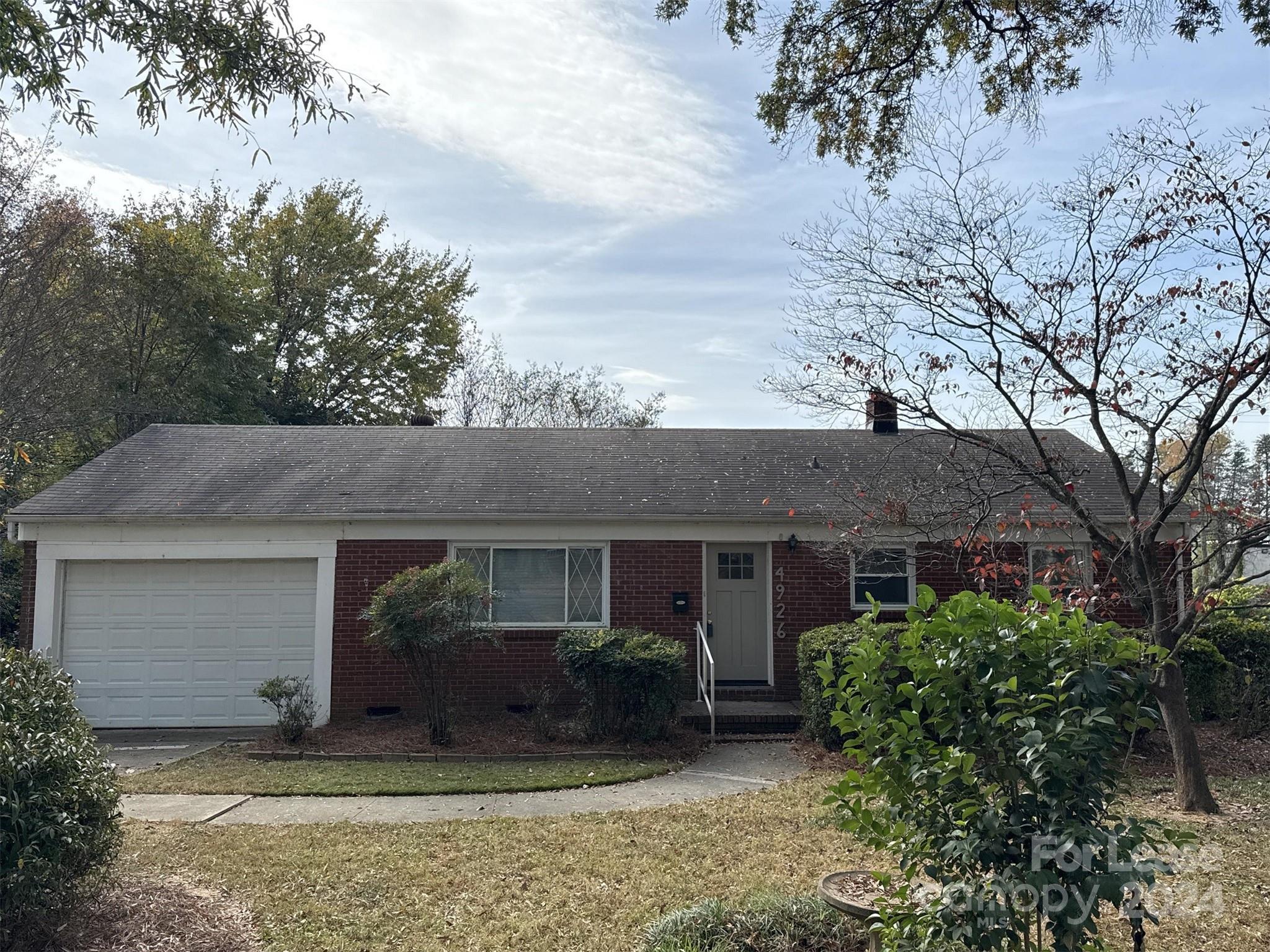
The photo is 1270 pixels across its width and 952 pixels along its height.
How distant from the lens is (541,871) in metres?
5.73

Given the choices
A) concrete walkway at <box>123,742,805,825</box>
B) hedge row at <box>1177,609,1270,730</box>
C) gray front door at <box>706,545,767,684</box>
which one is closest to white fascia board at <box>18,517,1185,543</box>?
gray front door at <box>706,545,767,684</box>

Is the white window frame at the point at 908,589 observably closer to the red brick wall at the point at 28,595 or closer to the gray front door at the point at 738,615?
the gray front door at the point at 738,615

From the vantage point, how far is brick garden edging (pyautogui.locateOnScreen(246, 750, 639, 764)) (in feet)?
31.0

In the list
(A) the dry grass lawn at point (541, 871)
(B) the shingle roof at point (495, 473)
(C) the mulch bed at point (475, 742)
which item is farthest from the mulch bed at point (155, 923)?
(B) the shingle roof at point (495, 473)

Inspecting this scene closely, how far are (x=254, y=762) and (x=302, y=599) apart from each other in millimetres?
2812

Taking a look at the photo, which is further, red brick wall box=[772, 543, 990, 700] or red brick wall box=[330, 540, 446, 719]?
red brick wall box=[772, 543, 990, 700]

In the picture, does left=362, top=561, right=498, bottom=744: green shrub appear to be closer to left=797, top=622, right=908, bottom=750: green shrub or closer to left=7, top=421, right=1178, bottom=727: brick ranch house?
left=7, top=421, right=1178, bottom=727: brick ranch house

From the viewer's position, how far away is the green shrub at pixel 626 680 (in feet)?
32.6

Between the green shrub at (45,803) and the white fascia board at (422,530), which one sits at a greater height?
the white fascia board at (422,530)

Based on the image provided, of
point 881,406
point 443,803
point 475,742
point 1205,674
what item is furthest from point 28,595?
point 1205,674

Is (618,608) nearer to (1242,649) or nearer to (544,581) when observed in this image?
(544,581)

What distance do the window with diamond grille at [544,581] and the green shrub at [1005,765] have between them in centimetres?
894

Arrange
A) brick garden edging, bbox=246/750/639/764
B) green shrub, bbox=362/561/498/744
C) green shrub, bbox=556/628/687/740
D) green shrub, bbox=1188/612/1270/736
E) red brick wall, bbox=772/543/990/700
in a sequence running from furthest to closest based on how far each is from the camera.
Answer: red brick wall, bbox=772/543/990/700 < green shrub, bbox=1188/612/1270/736 < green shrub, bbox=556/628/687/740 < green shrub, bbox=362/561/498/744 < brick garden edging, bbox=246/750/639/764

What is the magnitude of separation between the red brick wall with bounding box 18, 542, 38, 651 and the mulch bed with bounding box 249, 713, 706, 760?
12.9 feet
